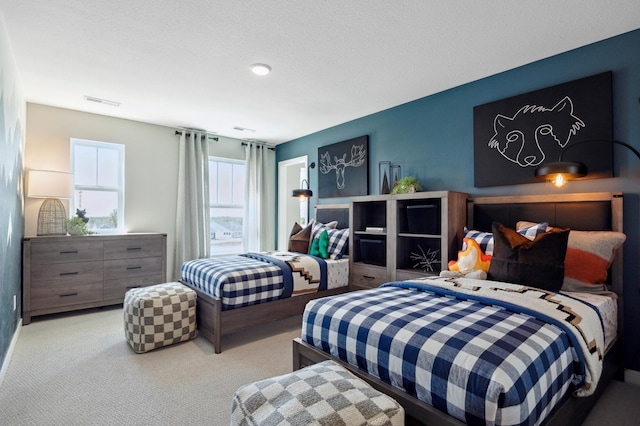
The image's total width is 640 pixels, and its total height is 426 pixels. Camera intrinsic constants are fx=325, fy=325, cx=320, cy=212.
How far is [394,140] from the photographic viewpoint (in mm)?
4008

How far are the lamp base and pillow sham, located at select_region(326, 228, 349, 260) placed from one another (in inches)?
127

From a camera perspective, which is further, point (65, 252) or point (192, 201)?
point (192, 201)

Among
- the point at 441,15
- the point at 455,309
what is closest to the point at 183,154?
the point at 441,15

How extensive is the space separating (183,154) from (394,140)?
10.3ft

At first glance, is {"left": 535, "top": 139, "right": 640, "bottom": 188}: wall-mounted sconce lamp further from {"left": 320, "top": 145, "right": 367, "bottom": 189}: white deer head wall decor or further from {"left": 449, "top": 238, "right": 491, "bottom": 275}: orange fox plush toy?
{"left": 320, "top": 145, "right": 367, "bottom": 189}: white deer head wall decor

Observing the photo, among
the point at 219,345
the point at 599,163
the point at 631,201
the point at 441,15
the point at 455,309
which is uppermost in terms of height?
the point at 441,15

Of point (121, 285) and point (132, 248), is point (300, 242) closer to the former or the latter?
point (132, 248)

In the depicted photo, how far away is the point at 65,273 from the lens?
3.70 metres

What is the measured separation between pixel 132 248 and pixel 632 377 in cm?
502

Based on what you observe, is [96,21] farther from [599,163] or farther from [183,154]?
[599,163]

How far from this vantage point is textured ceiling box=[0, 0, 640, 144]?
2.12 metres

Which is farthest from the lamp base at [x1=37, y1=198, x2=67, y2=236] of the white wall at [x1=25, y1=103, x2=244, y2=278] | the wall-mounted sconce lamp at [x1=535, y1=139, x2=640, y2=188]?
the wall-mounted sconce lamp at [x1=535, y1=139, x2=640, y2=188]

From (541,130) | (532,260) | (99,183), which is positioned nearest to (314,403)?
(532,260)


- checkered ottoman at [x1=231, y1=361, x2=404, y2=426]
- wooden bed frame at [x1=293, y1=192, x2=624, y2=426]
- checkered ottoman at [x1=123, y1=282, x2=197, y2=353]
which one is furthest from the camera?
checkered ottoman at [x1=123, y1=282, x2=197, y2=353]
